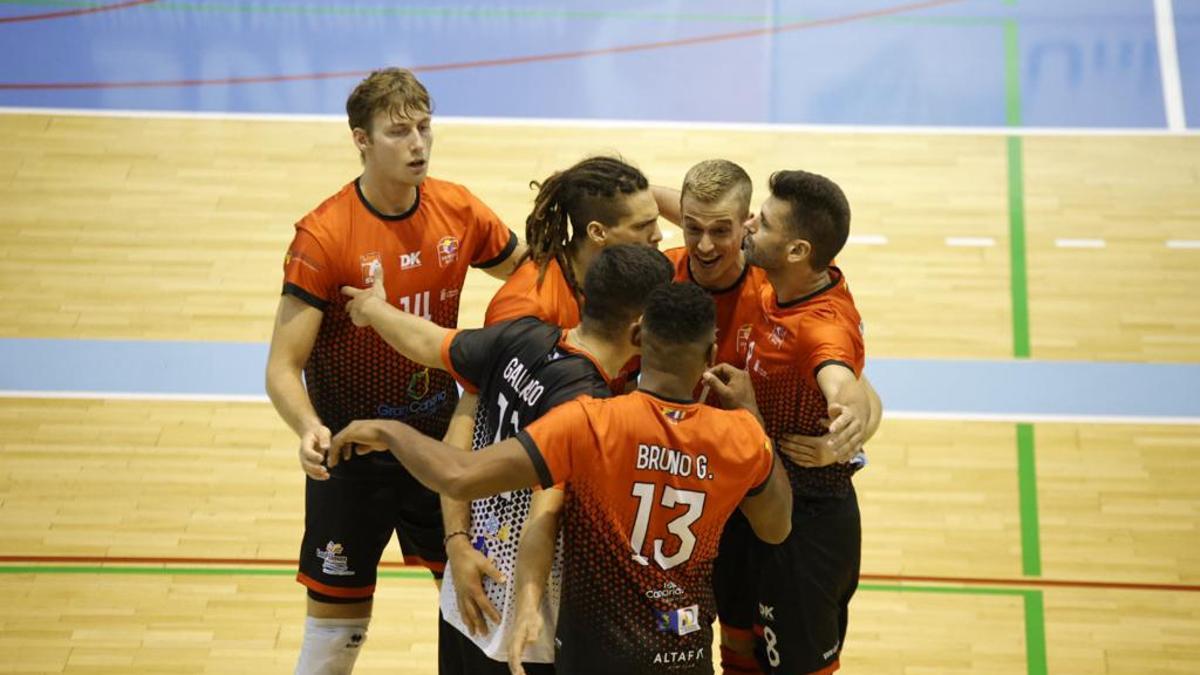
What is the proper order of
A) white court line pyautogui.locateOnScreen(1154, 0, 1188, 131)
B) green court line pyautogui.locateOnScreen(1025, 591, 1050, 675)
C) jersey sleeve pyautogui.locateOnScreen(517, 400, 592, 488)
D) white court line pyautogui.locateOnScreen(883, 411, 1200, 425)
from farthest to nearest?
white court line pyautogui.locateOnScreen(1154, 0, 1188, 131)
white court line pyautogui.locateOnScreen(883, 411, 1200, 425)
green court line pyautogui.locateOnScreen(1025, 591, 1050, 675)
jersey sleeve pyautogui.locateOnScreen(517, 400, 592, 488)

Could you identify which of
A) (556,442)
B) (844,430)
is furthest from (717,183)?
(556,442)

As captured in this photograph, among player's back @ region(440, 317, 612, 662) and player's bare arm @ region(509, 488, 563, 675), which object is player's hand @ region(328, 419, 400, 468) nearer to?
player's back @ region(440, 317, 612, 662)

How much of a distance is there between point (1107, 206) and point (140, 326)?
21.6ft

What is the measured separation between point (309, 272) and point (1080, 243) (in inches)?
257

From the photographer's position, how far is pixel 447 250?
6.13 metres

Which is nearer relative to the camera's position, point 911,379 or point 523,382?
point 523,382

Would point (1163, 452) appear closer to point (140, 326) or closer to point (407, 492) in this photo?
point (407, 492)

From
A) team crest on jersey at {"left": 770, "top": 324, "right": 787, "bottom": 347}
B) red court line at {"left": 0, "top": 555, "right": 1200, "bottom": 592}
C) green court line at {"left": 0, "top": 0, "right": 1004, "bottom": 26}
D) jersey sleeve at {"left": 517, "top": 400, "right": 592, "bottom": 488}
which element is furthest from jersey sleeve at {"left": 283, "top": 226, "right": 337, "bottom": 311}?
green court line at {"left": 0, "top": 0, "right": 1004, "bottom": 26}

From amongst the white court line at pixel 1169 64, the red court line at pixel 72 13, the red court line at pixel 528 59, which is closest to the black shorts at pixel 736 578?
the white court line at pixel 1169 64

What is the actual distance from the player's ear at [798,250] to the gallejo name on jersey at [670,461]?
1122 millimetres

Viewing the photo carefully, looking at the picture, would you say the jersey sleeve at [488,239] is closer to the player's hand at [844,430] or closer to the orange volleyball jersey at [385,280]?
the orange volleyball jersey at [385,280]

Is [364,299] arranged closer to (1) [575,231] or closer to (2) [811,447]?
(1) [575,231]

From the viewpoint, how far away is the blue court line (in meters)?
9.32

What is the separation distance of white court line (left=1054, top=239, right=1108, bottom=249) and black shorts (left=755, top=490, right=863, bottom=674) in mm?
5472
